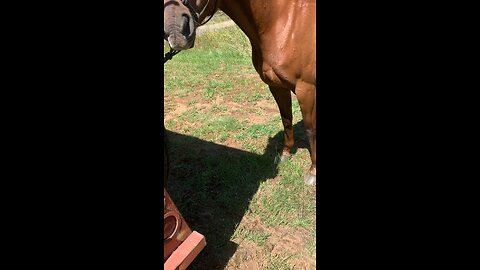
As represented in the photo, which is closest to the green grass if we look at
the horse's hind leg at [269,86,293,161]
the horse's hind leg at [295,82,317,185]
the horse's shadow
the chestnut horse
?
the horse's shadow

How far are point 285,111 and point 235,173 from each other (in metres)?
0.73

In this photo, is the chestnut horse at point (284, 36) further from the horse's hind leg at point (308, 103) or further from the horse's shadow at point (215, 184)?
the horse's shadow at point (215, 184)

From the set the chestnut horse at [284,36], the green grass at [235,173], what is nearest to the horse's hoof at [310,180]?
the green grass at [235,173]

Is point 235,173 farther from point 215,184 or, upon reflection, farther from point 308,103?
point 308,103

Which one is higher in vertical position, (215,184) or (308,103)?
(308,103)

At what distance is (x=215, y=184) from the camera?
3219 mm

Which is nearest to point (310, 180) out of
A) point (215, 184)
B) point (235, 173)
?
point (235, 173)

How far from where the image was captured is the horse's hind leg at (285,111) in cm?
342

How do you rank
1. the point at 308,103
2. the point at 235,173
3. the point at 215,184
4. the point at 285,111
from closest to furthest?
the point at 308,103 < the point at 215,184 < the point at 235,173 < the point at 285,111

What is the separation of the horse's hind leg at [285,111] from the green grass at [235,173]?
0.40 ft

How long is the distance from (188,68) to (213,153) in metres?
3.35

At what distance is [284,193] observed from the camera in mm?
3129

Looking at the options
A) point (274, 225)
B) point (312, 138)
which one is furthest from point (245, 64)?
point (274, 225)

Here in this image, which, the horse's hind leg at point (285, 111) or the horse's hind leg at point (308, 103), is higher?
the horse's hind leg at point (308, 103)
